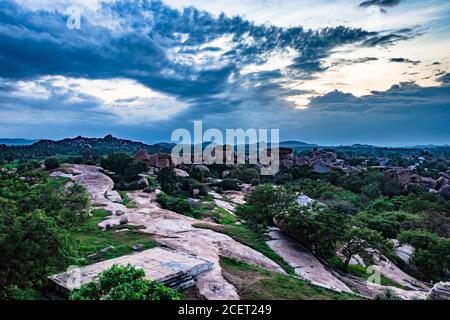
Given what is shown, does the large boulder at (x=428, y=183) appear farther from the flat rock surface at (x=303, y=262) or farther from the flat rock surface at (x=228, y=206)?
the flat rock surface at (x=303, y=262)

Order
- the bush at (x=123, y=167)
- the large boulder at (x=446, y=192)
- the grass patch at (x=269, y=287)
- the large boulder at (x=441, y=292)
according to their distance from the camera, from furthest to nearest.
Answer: the large boulder at (x=446, y=192), the bush at (x=123, y=167), the large boulder at (x=441, y=292), the grass patch at (x=269, y=287)

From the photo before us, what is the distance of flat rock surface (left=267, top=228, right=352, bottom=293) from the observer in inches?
573

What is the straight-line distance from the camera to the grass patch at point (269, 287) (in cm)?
959

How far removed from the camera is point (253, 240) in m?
17.7

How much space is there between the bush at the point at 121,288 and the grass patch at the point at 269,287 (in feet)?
10.3

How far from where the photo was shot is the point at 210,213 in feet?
82.6

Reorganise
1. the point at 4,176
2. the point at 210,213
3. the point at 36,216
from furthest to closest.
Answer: the point at 210,213 → the point at 4,176 → the point at 36,216

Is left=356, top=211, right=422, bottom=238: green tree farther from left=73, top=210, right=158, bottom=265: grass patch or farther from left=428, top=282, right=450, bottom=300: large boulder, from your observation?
left=73, top=210, right=158, bottom=265: grass patch

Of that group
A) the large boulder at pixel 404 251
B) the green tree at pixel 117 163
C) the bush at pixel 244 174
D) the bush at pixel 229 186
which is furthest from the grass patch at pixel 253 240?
the bush at pixel 244 174

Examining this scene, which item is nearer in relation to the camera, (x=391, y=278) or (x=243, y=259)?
(x=243, y=259)

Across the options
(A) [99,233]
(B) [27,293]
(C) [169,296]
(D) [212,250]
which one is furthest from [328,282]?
(B) [27,293]

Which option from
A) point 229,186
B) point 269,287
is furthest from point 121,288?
point 229,186
